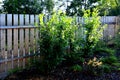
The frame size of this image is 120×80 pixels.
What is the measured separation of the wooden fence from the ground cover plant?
0.94 ft

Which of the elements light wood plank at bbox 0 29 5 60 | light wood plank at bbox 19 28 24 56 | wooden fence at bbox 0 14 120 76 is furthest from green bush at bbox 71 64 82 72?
light wood plank at bbox 0 29 5 60

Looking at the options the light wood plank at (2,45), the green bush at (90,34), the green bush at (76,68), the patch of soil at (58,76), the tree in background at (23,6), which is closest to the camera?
the light wood plank at (2,45)

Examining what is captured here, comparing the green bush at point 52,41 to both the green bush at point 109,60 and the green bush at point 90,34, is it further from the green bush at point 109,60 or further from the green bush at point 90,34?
the green bush at point 109,60

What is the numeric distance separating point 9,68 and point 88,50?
269cm

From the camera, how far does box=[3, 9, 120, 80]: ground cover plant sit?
618cm

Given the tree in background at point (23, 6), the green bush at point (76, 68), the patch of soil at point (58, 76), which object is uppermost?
the tree in background at point (23, 6)

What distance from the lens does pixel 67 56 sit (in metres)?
7.44

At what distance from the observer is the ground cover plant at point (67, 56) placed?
20.3 ft

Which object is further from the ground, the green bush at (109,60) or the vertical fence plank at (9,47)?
the vertical fence plank at (9,47)

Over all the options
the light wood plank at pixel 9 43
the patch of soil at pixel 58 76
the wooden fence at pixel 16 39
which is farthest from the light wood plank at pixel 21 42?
the patch of soil at pixel 58 76

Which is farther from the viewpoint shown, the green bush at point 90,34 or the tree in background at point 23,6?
the tree in background at point 23,6

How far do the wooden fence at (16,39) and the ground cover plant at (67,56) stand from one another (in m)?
0.29

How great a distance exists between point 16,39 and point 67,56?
1.70 m

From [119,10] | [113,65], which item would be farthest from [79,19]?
[119,10]
